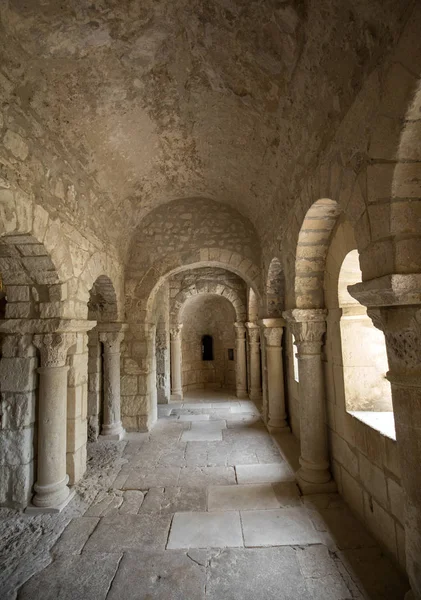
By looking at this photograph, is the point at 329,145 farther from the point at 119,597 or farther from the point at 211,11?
the point at 119,597

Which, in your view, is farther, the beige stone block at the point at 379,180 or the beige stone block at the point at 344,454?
the beige stone block at the point at 344,454

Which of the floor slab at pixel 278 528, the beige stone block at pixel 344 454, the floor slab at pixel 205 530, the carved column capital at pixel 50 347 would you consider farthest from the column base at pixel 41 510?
the beige stone block at pixel 344 454

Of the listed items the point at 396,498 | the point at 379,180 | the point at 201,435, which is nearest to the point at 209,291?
the point at 201,435

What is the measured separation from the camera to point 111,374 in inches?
209

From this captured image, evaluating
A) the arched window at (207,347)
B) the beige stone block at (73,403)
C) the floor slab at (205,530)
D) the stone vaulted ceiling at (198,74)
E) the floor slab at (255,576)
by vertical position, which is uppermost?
the stone vaulted ceiling at (198,74)

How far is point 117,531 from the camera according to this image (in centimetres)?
268

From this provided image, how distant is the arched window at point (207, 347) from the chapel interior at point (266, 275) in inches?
210

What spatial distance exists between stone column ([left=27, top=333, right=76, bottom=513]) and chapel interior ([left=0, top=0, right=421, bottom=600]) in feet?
0.07

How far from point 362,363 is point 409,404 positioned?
136cm

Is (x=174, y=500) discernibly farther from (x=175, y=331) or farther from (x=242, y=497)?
(x=175, y=331)

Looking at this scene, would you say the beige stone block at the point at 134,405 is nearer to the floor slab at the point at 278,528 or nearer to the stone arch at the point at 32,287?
the stone arch at the point at 32,287

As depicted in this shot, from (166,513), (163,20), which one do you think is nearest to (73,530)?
(166,513)

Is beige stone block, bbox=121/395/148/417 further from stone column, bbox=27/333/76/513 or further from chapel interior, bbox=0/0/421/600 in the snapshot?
stone column, bbox=27/333/76/513

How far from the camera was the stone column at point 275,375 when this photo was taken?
16.9 feet
